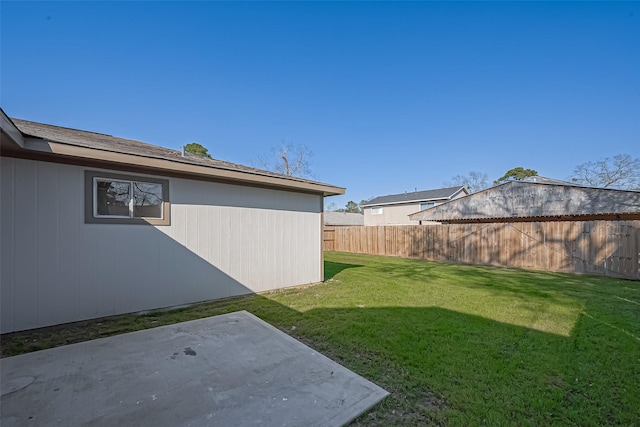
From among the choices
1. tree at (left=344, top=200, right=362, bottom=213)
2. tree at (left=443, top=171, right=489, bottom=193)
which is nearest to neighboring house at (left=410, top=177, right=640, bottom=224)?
tree at (left=443, top=171, right=489, bottom=193)

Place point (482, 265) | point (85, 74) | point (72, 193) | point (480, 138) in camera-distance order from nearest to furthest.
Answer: point (72, 193)
point (85, 74)
point (482, 265)
point (480, 138)

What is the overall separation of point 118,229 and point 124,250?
1.09ft

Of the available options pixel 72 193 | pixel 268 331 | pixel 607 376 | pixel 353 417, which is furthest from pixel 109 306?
pixel 607 376

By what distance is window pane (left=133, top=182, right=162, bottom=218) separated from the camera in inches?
172

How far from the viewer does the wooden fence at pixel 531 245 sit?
8.10 m

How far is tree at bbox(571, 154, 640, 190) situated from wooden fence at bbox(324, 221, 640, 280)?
19.5 m

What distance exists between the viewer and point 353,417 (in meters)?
1.93

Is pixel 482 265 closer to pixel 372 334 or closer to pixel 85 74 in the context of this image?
pixel 372 334

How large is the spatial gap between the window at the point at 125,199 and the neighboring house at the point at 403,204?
66.6 feet

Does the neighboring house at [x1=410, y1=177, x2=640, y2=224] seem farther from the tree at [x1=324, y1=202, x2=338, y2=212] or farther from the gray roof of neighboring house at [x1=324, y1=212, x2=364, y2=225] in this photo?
the tree at [x1=324, y1=202, x2=338, y2=212]

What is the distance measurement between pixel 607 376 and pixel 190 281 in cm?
550

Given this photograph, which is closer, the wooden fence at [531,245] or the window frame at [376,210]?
the wooden fence at [531,245]

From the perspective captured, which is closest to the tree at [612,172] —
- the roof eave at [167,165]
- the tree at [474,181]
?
the tree at [474,181]

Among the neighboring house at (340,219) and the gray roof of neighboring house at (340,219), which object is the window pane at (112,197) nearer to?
the neighboring house at (340,219)
